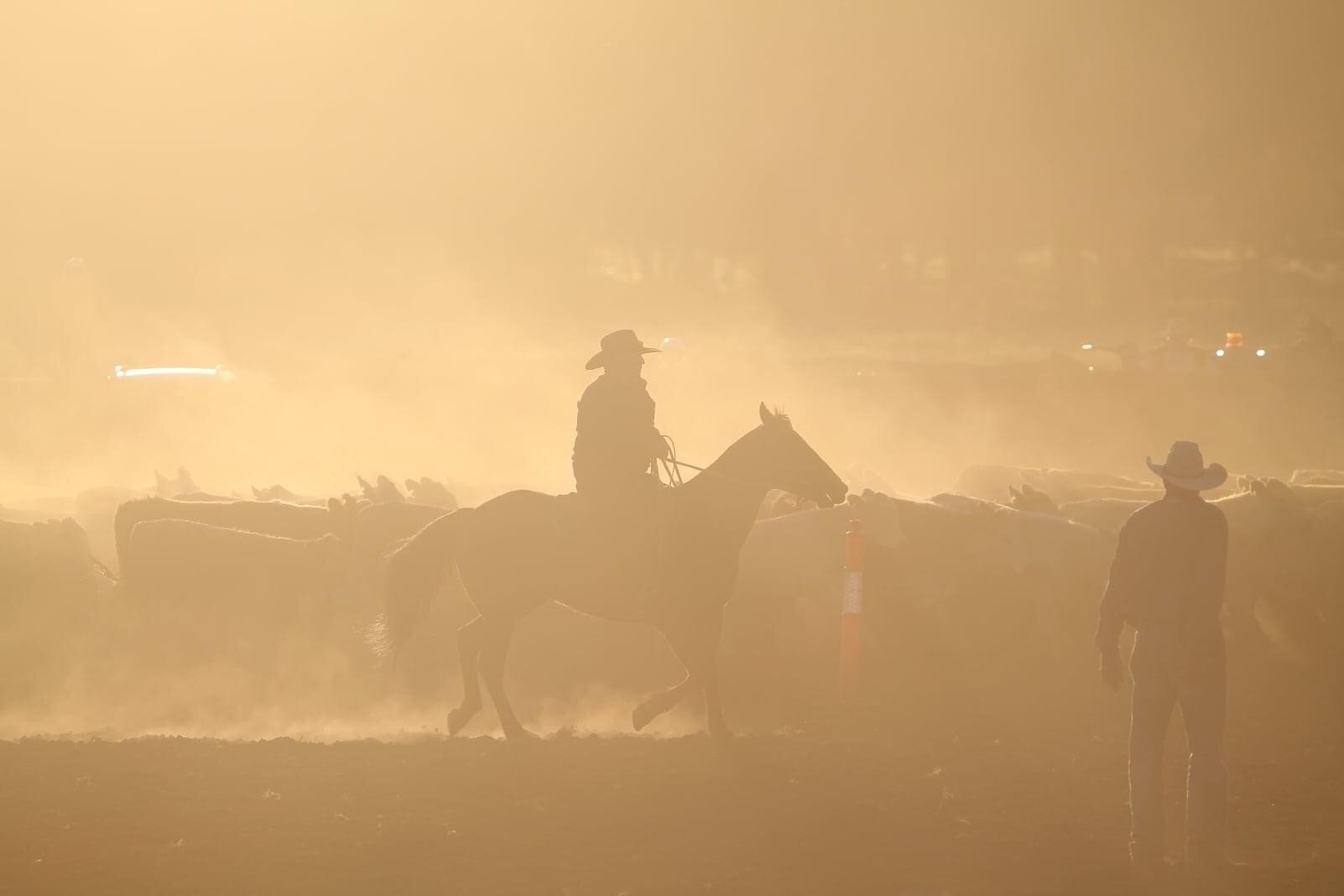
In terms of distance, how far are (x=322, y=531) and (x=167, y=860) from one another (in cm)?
874

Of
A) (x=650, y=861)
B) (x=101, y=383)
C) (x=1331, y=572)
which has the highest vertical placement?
(x=101, y=383)

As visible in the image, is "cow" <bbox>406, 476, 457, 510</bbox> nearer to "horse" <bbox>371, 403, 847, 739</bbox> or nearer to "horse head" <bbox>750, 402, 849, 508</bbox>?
"horse" <bbox>371, 403, 847, 739</bbox>

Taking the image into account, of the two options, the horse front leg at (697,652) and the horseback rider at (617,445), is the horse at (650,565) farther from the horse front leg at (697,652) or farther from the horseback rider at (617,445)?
the horseback rider at (617,445)

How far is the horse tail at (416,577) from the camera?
1134 centimetres

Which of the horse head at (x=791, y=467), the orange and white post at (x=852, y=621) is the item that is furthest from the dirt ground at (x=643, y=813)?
the horse head at (x=791, y=467)

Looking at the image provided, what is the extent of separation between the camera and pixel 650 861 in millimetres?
7691

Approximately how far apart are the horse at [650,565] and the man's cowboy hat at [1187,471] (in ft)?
10.5

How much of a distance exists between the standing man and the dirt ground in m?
0.31

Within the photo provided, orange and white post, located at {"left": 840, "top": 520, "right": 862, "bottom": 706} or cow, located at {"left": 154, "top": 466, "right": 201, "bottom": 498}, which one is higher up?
cow, located at {"left": 154, "top": 466, "right": 201, "bottom": 498}

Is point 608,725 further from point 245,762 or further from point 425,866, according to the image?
point 425,866

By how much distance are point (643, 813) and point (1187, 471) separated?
11.8ft

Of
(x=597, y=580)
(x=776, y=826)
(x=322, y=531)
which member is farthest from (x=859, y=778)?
(x=322, y=531)

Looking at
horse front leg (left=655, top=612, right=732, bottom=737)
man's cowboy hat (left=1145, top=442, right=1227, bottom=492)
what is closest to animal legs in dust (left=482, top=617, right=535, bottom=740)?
horse front leg (left=655, top=612, right=732, bottom=737)

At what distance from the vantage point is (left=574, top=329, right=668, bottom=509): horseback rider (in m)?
10.7
